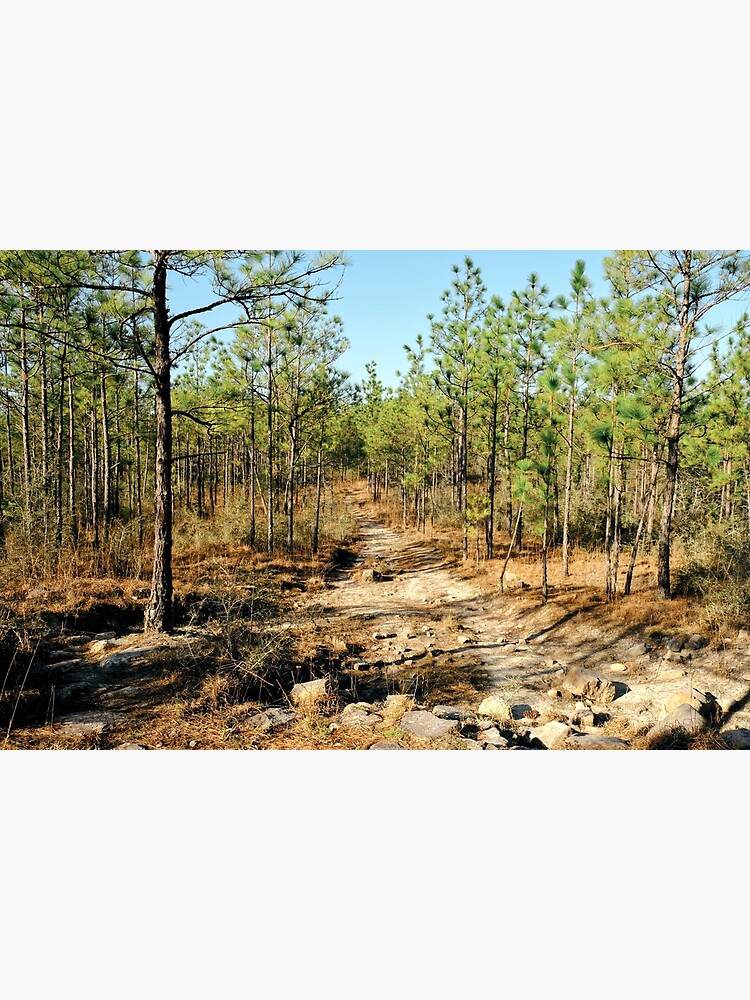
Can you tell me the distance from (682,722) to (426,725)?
4.77 feet

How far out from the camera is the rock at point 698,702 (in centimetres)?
283

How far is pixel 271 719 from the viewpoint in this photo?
269cm

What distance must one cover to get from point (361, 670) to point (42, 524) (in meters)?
4.22

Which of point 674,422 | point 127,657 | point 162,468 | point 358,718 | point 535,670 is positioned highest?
point 674,422

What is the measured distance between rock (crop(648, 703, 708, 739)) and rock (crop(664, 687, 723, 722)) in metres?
0.11

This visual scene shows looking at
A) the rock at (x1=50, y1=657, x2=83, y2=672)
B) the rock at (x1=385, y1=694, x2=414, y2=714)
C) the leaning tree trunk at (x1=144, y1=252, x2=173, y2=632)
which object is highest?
the leaning tree trunk at (x1=144, y1=252, x2=173, y2=632)

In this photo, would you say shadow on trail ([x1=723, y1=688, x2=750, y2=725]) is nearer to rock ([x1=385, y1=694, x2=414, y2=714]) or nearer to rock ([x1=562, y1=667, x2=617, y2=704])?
rock ([x1=562, y1=667, x2=617, y2=704])

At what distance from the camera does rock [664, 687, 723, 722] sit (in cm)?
283

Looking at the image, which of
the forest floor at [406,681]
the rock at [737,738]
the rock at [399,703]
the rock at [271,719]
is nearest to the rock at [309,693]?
the forest floor at [406,681]

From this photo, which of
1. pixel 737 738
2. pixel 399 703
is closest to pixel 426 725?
pixel 399 703

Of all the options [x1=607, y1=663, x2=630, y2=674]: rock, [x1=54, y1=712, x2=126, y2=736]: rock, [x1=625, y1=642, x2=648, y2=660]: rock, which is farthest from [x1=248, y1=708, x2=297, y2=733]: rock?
[x1=625, y1=642, x2=648, y2=660]: rock

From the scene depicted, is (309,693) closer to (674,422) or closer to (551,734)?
(551,734)

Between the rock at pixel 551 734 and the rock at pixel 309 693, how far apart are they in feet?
4.11

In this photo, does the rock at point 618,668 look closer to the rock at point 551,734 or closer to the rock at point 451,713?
the rock at point 551,734
